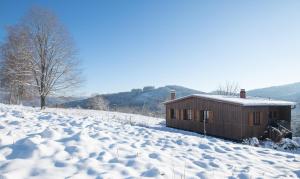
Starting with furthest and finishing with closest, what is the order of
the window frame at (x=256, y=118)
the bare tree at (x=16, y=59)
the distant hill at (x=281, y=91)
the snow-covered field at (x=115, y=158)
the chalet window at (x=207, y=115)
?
the distant hill at (x=281, y=91)
the chalet window at (x=207, y=115)
the bare tree at (x=16, y=59)
the window frame at (x=256, y=118)
the snow-covered field at (x=115, y=158)

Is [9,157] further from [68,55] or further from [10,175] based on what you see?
[68,55]

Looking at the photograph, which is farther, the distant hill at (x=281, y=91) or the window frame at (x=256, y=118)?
the distant hill at (x=281, y=91)

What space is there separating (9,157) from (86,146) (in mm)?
1679

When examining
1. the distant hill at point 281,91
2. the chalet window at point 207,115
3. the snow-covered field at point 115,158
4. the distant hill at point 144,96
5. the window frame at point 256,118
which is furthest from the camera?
the distant hill at point 144,96

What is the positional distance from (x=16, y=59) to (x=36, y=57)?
1.50 metres

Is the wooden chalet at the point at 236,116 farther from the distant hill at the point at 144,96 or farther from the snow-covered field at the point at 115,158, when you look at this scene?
the distant hill at the point at 144,96

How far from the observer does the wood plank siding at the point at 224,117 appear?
18.5 metres

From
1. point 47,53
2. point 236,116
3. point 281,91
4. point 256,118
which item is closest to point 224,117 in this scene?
point 236,116

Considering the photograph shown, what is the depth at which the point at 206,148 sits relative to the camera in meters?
8.00

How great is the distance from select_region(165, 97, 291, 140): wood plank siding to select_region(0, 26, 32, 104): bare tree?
1338cm

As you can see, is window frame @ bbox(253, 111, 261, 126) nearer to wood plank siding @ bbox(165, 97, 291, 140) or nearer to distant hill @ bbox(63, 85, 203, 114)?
wood plank siding @ bbox(165, 97, 291, 140)

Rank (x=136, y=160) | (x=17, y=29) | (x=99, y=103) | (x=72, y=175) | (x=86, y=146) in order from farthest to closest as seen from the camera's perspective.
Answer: (x=99, y=103) < (x=17, y=29) < (x=86, y=146) < (x=136, y=160) < (x=72, y=175)

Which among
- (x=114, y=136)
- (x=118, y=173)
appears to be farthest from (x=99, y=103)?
(x=118, y=173)

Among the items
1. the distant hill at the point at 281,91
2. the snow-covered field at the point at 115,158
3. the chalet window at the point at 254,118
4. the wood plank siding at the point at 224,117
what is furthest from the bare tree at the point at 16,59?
the distant hill at the point at 281,91
